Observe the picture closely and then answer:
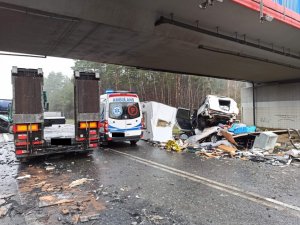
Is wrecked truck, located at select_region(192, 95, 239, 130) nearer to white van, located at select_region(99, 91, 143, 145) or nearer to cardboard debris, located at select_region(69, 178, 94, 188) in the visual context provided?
white van, located at select_region(99, 91, 143, 145)

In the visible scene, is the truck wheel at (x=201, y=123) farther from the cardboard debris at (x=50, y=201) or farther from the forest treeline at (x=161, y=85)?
the forest treeline at (x=161, y=85)

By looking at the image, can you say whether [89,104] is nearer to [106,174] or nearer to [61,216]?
[106,174]

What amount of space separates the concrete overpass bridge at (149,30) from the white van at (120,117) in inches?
88.7

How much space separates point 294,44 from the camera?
13.4m

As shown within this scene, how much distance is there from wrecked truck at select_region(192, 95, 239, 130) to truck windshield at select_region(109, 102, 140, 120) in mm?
3697

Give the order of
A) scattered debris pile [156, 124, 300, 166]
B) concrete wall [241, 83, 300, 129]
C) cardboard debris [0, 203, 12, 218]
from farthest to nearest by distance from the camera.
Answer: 1. concrete wall [241, 83, 300, 129]
2. scattered debris pile [156, 124, 300, 166]
3. cardboard debris [0, 203, 12, 218]

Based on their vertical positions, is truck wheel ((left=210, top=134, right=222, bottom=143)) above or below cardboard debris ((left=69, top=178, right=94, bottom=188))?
above

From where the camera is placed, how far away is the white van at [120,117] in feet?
40.1

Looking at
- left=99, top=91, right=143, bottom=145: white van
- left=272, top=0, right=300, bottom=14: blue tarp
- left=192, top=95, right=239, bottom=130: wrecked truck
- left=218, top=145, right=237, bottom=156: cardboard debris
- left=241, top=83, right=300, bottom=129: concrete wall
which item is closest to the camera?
left=272, top=0, right=300, bottom=14: blue tarp

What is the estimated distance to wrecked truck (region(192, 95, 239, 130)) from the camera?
1412 cm

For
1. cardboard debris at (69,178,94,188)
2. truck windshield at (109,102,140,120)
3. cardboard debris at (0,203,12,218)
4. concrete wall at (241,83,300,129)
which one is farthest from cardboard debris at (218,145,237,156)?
concrete wall at (241,83,300,129)

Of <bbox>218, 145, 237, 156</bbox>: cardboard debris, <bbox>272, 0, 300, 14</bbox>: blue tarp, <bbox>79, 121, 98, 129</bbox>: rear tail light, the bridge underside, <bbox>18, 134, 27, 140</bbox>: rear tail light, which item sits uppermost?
<bbox>272, 0, 300, 14</bbox>: blue tarp

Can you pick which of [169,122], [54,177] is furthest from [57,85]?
[54,177]

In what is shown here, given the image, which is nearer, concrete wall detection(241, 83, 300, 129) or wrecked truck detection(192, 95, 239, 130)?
wrecked truck detection(192, 95, 239, 130)
